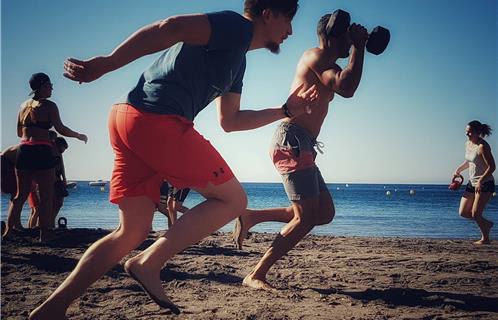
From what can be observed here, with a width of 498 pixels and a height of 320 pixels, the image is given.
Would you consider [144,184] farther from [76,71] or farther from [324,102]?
[324,102]

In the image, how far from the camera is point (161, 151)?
206 centimetres

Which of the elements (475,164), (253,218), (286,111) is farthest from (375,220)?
(286,111)

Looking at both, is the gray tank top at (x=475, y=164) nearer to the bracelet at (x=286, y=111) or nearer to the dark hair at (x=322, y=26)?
the dark hair at (x=322, y=26)

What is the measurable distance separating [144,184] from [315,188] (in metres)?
1.88

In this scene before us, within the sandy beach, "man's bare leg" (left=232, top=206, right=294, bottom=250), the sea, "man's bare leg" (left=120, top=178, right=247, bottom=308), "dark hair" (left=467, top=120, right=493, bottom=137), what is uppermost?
"dark hair" (left=467, top=120, right=493, bottom=137)

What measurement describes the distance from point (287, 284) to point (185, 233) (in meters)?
2.08

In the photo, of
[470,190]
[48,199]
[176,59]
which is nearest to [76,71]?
[176,59]

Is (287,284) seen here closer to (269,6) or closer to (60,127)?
(269,6)

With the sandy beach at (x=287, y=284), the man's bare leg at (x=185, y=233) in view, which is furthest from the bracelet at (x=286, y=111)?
the sandy beach at (x=287, y=284)

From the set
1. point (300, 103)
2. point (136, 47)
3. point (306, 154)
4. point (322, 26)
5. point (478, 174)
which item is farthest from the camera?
point (478, 174)

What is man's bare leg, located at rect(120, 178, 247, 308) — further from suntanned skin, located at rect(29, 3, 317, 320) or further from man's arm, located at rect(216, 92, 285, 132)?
man's arm, located at rect(216, 92, 285, 132)

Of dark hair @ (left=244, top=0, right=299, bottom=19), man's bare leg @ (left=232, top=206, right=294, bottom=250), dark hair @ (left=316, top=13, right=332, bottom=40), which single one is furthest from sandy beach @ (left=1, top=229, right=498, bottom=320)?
dark hair @ (left=316, top=13, right=332, bottom=40)

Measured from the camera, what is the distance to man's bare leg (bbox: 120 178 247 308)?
6.88ft

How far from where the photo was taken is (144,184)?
226 cm
